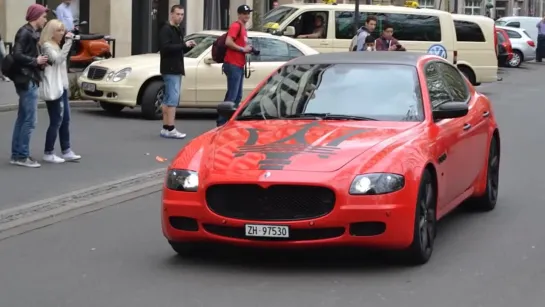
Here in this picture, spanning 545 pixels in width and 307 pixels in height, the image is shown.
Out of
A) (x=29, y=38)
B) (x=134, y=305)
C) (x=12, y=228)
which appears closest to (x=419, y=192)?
(x=134, y=305)

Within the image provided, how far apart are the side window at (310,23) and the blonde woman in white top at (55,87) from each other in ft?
38.2

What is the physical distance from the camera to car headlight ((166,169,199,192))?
758 cm

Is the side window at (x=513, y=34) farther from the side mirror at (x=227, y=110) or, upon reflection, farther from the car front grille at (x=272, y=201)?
the car front grille at (x=272, y=201)

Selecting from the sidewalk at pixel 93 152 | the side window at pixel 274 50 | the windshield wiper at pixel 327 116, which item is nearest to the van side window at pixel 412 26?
the side window at pixel 274 50

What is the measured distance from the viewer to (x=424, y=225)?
306 inches

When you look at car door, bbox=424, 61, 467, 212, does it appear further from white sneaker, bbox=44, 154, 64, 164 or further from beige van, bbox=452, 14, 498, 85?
Answer: beige van, bbox=452, 14, 498, 85

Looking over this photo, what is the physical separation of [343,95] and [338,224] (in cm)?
177

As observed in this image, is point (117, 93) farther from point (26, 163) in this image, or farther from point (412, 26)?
point (412, 26)

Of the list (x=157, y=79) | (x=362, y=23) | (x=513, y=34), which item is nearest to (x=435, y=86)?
(x=157, y=79)

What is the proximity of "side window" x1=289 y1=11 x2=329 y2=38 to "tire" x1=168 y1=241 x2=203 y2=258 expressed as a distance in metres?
16.3

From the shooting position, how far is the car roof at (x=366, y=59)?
360 inches

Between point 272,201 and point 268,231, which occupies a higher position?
point 272,201

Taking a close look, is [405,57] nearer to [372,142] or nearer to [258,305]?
[372,142]

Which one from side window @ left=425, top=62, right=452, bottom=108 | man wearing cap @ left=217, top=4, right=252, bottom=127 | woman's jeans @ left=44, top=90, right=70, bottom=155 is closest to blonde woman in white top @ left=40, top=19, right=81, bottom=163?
woman's jeans @ left=44, top=90, right=70, bottom=155
